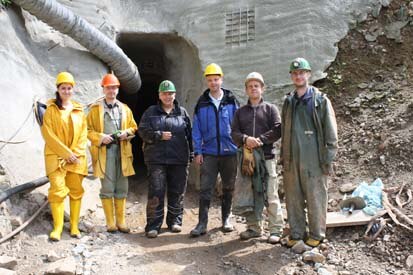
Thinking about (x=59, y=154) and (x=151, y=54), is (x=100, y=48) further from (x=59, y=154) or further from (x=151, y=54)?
(x=59, y=154)

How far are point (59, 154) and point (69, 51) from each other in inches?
146

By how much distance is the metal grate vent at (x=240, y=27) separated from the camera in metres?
8.49

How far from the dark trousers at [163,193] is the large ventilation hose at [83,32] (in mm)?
3217

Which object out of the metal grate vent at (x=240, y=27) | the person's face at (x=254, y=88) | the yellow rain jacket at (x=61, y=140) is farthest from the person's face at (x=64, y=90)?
the metal grate vent at (x=240, y=27)

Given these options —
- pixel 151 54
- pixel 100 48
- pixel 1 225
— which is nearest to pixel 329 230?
pixel 1 225

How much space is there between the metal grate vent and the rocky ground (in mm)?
1587

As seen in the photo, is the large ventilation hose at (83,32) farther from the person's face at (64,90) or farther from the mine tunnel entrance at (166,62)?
the person's face at (64,90)

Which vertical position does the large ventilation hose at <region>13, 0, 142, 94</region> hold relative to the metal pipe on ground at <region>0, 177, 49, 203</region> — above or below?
above

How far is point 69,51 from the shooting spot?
8.38m

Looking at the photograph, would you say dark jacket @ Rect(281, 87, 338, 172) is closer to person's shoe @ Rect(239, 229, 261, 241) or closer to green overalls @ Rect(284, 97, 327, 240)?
green overalls @ Rect(284, 97, 327, 240)

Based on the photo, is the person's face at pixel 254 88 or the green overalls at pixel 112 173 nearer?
the person's face at pixel 254 88

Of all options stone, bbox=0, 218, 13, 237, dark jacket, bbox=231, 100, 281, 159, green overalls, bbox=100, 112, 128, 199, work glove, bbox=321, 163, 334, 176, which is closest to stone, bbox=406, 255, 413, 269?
work glove, bbox=321, 163, 334, 176

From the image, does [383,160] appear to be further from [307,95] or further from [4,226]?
[4,226]

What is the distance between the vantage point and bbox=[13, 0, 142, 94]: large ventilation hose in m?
7.36
